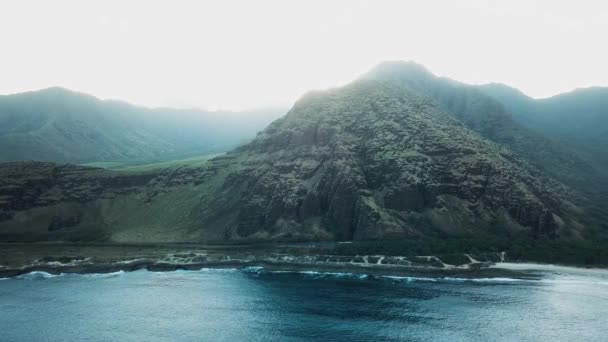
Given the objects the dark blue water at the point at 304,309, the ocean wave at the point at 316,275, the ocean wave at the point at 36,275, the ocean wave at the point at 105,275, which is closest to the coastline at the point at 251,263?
the ocean wave at the point at 36,275

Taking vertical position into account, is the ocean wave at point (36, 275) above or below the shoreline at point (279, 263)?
below

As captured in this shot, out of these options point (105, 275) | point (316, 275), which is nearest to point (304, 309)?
point (316, 275)

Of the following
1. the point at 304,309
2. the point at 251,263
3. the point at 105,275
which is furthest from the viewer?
the point at 251,263

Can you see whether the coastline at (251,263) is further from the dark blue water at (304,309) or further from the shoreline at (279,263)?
the dark blue water at (304,309)

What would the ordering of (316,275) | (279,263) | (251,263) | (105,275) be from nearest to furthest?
1. (316,275)
2. (105,275)
3. (279,263)
4. (251,263)

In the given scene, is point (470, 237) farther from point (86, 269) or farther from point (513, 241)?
point (86, 269)

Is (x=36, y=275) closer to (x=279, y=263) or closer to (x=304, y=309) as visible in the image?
(x=279, y=263)

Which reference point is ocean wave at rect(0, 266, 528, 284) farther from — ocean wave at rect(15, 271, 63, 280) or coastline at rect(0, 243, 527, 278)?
coastline at rect(0, 243, 527, 278)

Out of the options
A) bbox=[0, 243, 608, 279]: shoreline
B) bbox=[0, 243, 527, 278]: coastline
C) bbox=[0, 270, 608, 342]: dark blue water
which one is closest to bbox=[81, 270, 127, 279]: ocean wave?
bbox=[0, 243, 527, 278]: coastline

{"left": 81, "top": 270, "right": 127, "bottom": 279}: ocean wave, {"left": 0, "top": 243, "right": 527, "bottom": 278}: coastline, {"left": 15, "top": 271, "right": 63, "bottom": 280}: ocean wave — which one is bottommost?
{"left": 81, "top": 270, "right": 127, "bottom": 279}: ocean wave
